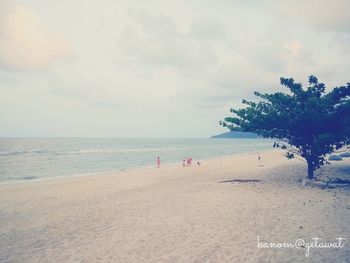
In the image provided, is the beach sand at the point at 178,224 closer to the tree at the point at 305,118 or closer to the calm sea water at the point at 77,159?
the tree at the point at 305,118

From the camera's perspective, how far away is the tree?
15734 millimetres

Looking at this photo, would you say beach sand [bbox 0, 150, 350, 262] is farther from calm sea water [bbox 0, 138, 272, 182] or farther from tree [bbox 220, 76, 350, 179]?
calm sea water [bbox 0, 138, 272, 182]

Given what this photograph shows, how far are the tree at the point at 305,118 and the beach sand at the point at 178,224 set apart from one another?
2421 mm

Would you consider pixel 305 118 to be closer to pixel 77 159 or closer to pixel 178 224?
pixel 178 224

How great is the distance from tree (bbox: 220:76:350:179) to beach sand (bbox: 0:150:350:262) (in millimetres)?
2421

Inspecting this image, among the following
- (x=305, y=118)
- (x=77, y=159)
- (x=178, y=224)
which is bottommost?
(x=77, y=159)

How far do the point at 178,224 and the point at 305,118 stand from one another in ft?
31.9

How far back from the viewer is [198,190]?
55.2ft

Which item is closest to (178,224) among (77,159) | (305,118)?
(305,118)

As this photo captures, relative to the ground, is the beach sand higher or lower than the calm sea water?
higher

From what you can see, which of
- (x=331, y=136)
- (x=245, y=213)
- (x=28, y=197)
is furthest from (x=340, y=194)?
(x=28, y=197)

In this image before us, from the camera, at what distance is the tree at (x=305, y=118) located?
15.7 meters

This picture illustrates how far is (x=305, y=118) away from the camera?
52.2 feet

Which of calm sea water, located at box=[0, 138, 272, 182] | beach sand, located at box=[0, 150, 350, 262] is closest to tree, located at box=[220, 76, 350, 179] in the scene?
beach sand, located at box=[0, 150, 350, 262]
